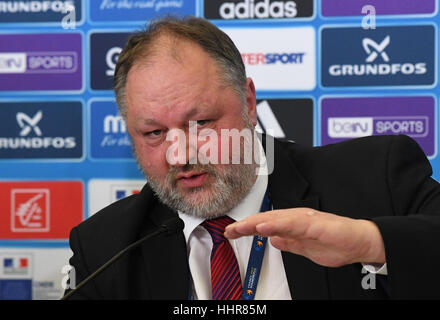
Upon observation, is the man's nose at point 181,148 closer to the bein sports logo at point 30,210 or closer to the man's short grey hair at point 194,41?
the man's short grey hair at point 194,41

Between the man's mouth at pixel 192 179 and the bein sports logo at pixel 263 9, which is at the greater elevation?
the bein sports logo at pixel 263 9

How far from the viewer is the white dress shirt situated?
1.28m

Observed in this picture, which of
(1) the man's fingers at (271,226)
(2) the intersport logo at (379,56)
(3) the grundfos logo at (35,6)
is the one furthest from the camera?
(3) the grundfos logo at (35,6)

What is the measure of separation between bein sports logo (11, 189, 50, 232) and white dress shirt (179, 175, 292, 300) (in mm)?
815

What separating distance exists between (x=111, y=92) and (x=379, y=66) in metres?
0.92

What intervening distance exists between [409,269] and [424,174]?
1.32ft

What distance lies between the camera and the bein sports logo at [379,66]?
6.00 feet

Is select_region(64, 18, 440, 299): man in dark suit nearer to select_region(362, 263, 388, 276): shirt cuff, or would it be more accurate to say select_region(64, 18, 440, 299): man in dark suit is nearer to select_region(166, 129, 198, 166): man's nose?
select_region(166, 129, 198, 166): man's nose

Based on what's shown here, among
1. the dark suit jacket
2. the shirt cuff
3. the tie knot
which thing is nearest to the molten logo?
the dark suit jacket

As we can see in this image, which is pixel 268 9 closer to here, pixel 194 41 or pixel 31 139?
pixel 194 41

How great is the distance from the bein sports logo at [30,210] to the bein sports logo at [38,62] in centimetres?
43

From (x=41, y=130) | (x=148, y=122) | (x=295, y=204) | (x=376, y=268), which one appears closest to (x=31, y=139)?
(x=41, y=130)

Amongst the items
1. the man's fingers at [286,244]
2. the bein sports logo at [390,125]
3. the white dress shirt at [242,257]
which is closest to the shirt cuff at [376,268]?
the man's fingers at [286,244]

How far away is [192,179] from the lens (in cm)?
130
